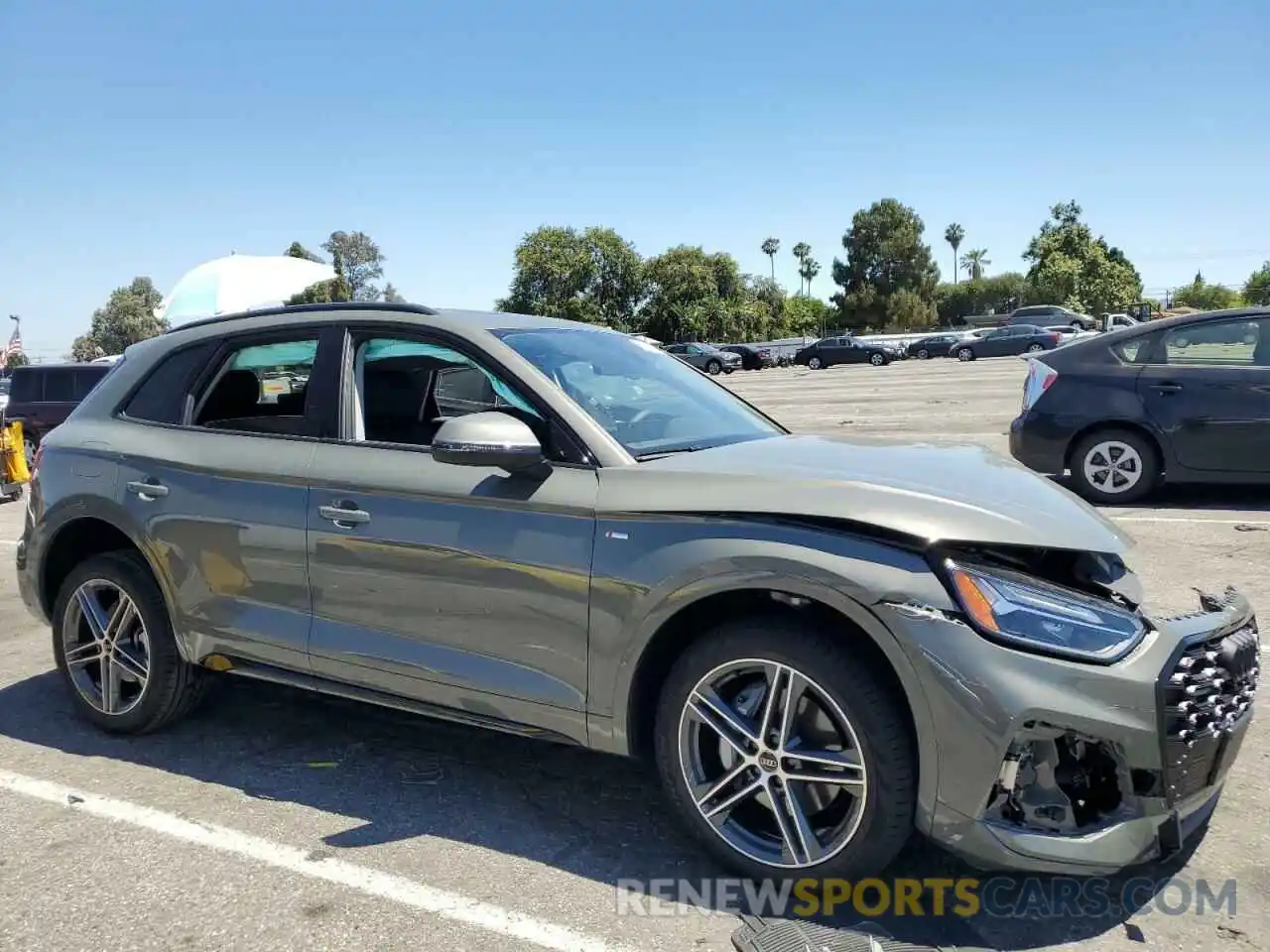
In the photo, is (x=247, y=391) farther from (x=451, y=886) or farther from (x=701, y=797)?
(x=701, y=797)

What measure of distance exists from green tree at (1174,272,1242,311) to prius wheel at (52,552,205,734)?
Answer: 313 ft

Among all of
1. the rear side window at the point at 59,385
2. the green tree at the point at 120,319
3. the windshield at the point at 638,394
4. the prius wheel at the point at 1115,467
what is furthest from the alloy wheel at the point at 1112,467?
the green tree at the point at 120,319

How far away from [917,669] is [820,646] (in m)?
0.27

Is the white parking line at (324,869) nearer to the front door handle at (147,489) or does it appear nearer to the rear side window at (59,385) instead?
the front door handle at (147,489)

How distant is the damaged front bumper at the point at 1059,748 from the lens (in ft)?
7.91

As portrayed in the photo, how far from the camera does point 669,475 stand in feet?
9.77

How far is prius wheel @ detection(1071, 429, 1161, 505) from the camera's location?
26.1ft

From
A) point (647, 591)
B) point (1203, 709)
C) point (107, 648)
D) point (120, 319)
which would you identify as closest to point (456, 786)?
point (647, 591)

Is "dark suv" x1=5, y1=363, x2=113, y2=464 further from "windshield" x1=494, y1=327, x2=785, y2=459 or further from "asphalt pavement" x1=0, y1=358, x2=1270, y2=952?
"windshield" x1=494, y1=327, x2=785, y2=459

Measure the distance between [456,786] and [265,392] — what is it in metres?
1.74

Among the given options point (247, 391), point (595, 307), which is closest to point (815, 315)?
point (595, 307)

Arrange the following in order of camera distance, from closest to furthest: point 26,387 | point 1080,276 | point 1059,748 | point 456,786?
point 1059,748 < point 456,786 < point 26,387 < point 1080,276

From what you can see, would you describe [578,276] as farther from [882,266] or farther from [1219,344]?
[1219,344]

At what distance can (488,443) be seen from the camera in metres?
2.96
